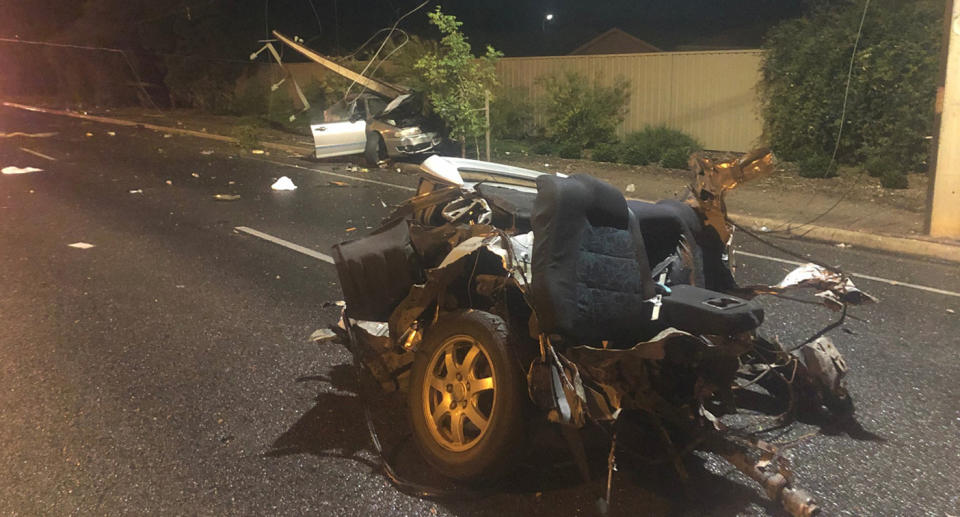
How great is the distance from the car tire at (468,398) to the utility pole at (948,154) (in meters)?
8.40

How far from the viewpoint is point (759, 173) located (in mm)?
4039

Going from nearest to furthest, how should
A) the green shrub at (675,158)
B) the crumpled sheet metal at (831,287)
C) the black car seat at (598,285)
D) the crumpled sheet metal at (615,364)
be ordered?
the crumpled sheet metal at (615,364) < the black car seat at (598,285) < the crumpled sheet metal at (831,287) < the green shrub at (675,158)

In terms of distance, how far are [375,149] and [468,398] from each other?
14265mm

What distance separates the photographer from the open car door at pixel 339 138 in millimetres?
16938

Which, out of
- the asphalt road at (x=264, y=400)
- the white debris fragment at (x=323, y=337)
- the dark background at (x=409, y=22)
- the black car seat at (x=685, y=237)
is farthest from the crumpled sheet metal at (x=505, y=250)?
the dark background at (x=409, y=22)

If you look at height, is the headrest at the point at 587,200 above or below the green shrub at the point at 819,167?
above

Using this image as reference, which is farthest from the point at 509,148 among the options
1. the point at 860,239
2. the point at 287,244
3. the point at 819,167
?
the point at 287,244

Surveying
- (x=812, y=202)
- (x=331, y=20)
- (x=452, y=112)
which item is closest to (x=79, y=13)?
(x=331, y=20)

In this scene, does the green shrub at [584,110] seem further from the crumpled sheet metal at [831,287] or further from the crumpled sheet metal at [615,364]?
the crumpled sheet metal at [615,364]

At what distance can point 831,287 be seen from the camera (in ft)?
12.8

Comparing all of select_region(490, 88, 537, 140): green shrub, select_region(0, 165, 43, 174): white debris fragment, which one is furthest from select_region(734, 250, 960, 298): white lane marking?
select_region(0, 165, 43, 174): white debris fragment

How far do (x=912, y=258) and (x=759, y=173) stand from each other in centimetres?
628

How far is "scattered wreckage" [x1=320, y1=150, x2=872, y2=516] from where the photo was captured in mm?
3238

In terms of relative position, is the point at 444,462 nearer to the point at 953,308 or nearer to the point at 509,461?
the point at 509,461
